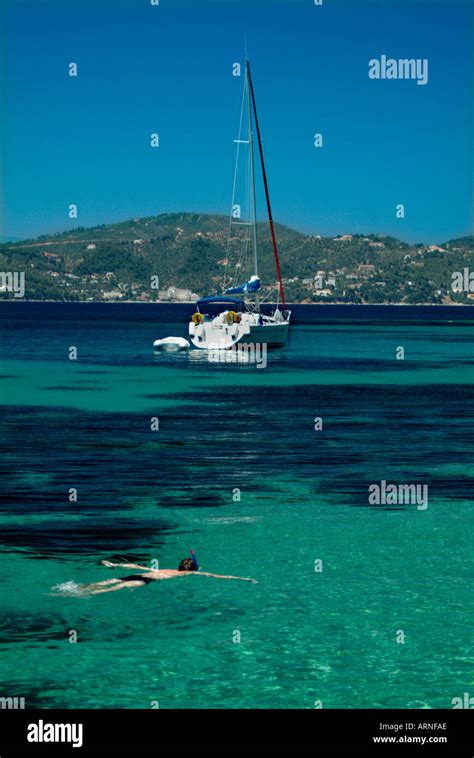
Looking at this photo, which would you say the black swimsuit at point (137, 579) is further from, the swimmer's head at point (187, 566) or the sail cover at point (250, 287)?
the sail cover at point (250, 287)

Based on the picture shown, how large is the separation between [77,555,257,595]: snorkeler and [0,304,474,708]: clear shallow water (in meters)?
0.26

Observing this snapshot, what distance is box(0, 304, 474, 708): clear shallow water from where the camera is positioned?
17.9 m

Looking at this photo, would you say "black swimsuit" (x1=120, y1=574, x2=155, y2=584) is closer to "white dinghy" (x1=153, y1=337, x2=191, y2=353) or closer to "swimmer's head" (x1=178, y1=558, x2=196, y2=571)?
"swimmer's head" (x1=178, y1=558, x2=196, y2=571)

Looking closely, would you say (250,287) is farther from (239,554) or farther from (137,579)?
(137,579)

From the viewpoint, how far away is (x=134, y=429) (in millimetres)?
47344

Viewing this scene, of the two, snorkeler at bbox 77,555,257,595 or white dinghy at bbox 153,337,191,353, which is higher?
white dinghy at bbox 153,337,191,353

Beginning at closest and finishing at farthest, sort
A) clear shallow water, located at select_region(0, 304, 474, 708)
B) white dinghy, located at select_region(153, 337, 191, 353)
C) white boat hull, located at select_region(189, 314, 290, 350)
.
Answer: clear shallow water, located at select_region(0, 304, 474, 708), white boat hull, located at select_region(189, 314, 290, 350), white dinghy, located at select_region(153, 337, 191, 353)

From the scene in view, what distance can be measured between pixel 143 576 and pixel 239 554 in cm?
338

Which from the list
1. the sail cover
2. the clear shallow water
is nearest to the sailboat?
the sail cover

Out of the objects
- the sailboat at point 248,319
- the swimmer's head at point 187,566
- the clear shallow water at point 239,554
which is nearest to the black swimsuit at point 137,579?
the clear shallow water at point 239,554

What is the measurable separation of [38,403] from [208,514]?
103 feet

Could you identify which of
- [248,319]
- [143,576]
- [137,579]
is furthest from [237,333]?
[137,579]

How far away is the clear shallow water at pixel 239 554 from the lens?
705 inches
